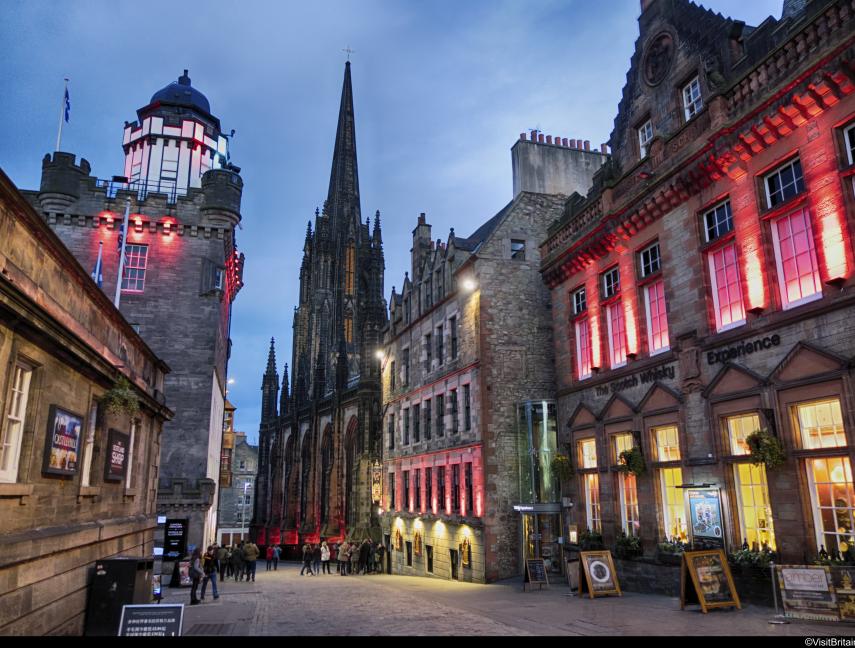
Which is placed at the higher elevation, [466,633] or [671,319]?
[671,319]

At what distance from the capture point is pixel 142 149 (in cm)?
4091

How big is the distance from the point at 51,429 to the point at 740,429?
14.1 metres

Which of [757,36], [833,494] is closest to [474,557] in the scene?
[833,494]

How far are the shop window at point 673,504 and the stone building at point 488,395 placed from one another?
6.12 m

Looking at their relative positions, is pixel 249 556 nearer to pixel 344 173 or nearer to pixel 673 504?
pixel 673 504

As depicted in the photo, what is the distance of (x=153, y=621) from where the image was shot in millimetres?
7898

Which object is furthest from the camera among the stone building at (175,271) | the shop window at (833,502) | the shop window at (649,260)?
the stone building at (175,271)

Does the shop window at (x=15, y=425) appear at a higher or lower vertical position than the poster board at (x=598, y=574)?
higher

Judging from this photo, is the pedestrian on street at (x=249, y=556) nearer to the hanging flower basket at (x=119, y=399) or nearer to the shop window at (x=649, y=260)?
the hanging flower basket at (x=119, y=399)

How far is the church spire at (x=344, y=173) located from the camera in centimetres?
10112

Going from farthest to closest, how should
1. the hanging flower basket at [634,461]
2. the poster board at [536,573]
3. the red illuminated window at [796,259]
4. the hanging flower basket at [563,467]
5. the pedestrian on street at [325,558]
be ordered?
the pedestrian on street at [325,558] < the hanging flower basket at [563,467] < the poster board at [536,573] < the hanging flower basket at [634,461] < the red illuminated window at [796,259]

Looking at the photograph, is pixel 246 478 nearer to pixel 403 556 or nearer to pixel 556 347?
pixel 403 556

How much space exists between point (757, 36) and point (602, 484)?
1337cm

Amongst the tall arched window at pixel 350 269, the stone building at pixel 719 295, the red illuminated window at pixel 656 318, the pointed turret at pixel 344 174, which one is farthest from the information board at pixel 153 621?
the pointed turret at pixel 344 174
